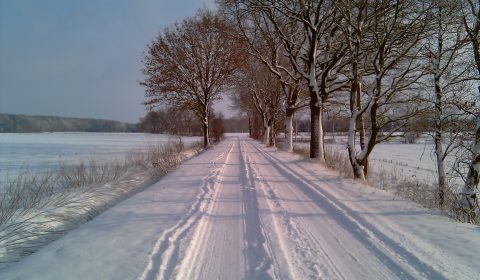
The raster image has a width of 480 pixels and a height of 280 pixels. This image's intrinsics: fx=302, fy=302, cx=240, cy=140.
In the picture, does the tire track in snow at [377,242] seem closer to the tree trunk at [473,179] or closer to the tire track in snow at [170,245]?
the tire track in snow at [170,245]

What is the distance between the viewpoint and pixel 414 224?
5.51 m

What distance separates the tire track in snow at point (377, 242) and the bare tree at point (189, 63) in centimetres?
2033

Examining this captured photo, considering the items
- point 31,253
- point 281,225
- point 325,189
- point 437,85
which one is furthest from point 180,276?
point 437,85

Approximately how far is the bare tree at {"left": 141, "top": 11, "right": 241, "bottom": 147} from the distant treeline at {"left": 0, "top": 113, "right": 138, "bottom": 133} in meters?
112

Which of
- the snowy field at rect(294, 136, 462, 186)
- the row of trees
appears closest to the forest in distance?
the row of trees

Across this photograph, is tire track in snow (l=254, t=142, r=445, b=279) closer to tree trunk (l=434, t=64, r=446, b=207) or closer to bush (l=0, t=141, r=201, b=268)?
tree trunk (l=434, t=64, r=446, b=207)

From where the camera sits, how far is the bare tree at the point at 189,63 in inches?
1032

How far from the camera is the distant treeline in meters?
113

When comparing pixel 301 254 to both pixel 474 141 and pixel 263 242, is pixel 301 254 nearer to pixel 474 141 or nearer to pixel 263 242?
pixel 263 242

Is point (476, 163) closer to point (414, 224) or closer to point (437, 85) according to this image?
point (437, 85)

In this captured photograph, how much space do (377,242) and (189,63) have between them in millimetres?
24961

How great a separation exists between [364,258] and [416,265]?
0.62 meters

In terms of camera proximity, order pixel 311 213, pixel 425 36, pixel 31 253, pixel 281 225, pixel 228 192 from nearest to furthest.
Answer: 1. pixel 31 253
2. pixel 281 225
3. pixel 311 213
4. pixel 228 192
5. pixel 425 36

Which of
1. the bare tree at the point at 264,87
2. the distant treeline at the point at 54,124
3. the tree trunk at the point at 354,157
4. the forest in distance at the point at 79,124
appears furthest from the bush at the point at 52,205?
the distant treeline at the point at 54,124
